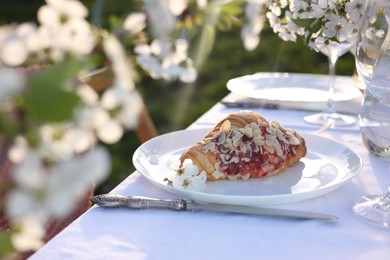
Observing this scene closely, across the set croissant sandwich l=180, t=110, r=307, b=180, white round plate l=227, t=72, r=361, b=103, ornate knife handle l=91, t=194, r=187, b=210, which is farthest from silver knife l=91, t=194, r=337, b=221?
white round plate l=227, t=72, r=361, b=103

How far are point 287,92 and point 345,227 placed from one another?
3.31ft

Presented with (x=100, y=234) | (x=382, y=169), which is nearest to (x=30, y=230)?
(x=100, y=234)

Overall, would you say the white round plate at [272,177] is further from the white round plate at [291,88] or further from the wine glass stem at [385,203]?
the white round plate at [291,88]

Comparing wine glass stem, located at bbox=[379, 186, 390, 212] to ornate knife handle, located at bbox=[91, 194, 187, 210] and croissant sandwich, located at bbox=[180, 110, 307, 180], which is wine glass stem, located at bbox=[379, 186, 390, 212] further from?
ornate knife handle, located at bbox=[91, 194, 187, 210]

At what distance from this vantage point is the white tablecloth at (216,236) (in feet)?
2.93

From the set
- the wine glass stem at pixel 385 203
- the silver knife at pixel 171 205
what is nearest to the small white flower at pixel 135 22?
the silver knife at pixel 171 205

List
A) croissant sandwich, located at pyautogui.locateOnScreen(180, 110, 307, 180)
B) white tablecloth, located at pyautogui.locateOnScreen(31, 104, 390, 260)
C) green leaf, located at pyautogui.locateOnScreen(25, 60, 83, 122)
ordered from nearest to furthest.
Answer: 1. green leaf, located at pyautogui.locateOnScreen(25, 60, 83, 122)
2. white tablecloth, located at pyautogui.locateOnScreen(31, 104, 390, 260)
3. croissant sandwich, located at pyautogui.locateOnScreen(180, 110, 307, 180)

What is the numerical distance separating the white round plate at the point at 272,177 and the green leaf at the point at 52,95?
68 cm

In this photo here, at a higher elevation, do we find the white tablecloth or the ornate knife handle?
the ornate knife handle

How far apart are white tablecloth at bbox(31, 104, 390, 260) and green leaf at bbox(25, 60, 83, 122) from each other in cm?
57

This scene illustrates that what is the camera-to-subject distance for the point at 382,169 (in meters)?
1.28

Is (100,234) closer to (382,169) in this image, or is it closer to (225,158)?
(225,158)

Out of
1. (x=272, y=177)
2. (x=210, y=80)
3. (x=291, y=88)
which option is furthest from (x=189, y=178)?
(x=210, y=80)

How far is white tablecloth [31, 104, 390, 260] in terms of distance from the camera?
2.93ft
